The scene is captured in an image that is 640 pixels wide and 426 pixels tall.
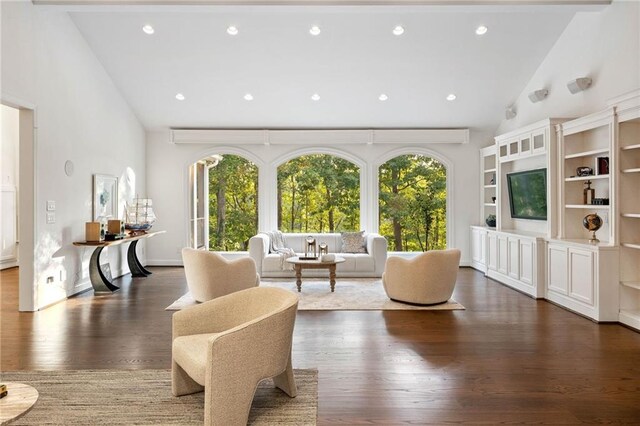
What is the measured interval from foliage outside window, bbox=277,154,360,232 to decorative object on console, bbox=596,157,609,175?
5.02 metres

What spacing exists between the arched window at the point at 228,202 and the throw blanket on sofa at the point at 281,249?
175cm

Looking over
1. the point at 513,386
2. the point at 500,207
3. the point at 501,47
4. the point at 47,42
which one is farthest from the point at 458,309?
the point at 47,42

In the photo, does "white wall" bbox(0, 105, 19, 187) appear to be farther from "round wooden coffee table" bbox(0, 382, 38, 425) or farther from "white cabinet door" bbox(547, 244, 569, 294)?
"white cabinet door" bbox(547, 244, 569, 294)

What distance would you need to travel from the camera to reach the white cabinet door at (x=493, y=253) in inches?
301

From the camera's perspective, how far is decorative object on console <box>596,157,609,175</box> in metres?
5.34

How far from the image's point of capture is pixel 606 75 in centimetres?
556

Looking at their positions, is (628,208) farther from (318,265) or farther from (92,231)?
(92,231)

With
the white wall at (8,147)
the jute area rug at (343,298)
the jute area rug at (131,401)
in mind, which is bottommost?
the jute area rug at (131,401)

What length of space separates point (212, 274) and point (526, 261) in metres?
4.41

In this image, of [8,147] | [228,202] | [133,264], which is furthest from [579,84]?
[8,147]

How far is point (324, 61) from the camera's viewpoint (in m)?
7.02

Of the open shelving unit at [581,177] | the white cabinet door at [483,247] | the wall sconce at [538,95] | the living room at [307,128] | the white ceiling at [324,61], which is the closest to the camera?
the living room at [307,128]

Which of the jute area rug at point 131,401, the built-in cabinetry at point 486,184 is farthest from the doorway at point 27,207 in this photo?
the built-in cabinetry at point 486,184

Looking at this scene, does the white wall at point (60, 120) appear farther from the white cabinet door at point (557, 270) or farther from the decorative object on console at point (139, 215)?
the white cabinet door at point (557, 270)
